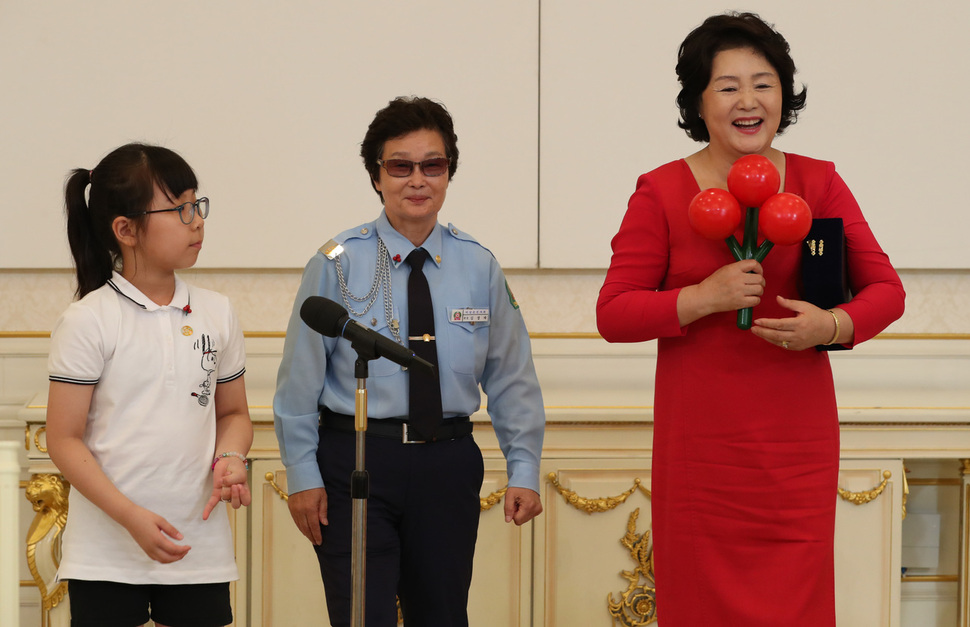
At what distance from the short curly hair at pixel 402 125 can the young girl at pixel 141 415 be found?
365 mm

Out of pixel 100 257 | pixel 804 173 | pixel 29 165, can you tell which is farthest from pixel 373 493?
pixel 29 165

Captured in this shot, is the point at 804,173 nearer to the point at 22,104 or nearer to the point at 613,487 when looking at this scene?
the point at 613,487

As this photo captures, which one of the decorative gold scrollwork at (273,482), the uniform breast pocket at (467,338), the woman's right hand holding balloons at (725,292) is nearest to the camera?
the woman's right hand holding balloons at (725,292)

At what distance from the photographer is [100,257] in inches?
68.6

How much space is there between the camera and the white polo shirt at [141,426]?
163 cm

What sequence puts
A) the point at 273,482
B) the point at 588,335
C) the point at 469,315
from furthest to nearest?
the point at 588,335 < the point at 273,482 < the point at 469,315

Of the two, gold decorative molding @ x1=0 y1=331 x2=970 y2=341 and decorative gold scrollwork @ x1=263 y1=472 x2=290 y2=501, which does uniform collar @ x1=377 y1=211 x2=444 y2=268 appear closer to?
decorative gold scrollwork @ x1=263 y1=472 x2=290 y2=501

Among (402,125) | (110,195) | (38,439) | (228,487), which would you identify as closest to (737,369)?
(402,125)

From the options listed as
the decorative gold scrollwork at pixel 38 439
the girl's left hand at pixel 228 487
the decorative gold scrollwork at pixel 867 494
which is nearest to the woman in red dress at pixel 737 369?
the girl's left hand at pixel 228 487

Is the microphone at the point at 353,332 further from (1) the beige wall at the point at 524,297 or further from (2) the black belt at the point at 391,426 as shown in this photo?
(1) the beige wall at the point at 524,297

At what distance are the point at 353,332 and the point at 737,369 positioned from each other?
68 cm

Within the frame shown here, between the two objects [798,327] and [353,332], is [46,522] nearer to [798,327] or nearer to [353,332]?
[353,332]

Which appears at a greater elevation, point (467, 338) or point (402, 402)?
point (467, 338)

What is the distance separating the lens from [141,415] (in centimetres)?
165
